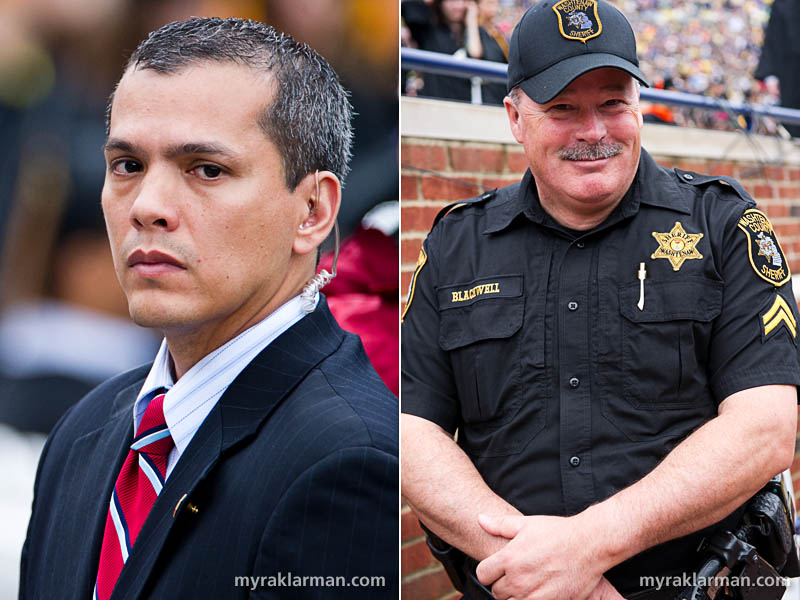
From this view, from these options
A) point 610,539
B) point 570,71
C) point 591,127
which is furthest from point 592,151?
point 610,539

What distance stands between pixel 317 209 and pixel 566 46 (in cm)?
56

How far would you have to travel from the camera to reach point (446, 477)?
150 cm

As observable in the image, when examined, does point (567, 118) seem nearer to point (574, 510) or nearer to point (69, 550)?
point (574, 510)

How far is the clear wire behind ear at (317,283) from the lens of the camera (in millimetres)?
1310

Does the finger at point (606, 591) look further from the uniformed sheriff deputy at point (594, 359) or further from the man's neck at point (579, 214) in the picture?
A: the man's neck at point (579, 214)

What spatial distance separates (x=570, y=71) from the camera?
1432mm

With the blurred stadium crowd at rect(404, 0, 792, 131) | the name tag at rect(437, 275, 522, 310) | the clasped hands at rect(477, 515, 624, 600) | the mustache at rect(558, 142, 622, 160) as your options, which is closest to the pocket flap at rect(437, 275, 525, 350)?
the name tag at rect(437, 275, 522, 310)

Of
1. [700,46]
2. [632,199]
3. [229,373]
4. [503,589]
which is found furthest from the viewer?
[700,46]

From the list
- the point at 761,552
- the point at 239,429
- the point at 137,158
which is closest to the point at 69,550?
the point at 239,429

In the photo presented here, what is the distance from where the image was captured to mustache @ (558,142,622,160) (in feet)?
4.77

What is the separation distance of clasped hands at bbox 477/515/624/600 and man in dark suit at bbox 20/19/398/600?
0.21 meters

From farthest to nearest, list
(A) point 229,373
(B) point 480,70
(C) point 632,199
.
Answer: (B) point 480,70 → (C) point 632,199 → (A) point 229,373

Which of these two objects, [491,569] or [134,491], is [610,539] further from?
[134,491]

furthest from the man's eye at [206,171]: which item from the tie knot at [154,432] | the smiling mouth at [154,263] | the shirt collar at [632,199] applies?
the shirt collar at [632,199]
